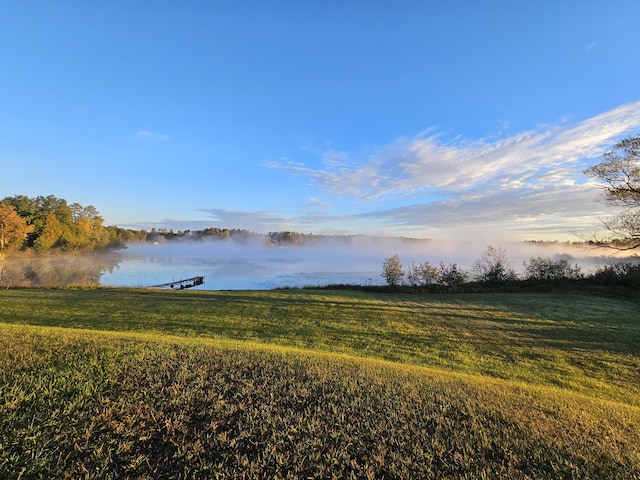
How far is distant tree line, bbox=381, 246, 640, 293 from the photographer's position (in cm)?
2266

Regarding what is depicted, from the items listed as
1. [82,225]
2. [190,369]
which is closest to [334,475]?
[190,369]

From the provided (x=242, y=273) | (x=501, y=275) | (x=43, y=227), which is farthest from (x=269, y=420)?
(x=43, y=227)

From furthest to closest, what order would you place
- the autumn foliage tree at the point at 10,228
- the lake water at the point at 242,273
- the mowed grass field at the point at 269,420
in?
the autumn foliage tree at the point at 10,228
the lake water at the point at 242,273
the mowed grass field at the point at 269,420

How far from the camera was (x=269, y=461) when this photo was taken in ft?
7.21

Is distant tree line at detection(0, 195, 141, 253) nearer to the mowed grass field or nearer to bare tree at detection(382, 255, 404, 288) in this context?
bare tree at detection(382, 255, 404, 288)

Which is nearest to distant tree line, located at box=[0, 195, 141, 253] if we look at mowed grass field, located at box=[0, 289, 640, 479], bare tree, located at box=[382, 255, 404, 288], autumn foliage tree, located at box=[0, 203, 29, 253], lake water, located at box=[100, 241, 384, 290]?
autumn foliage tree, located at box=[0, 203, 29, 253]

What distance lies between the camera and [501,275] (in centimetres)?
2516

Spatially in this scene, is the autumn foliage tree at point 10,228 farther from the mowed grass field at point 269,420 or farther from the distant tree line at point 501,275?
the mowed grass field at point 269,420

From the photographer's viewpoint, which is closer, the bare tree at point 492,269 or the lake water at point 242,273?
the bare tree at point 492,269

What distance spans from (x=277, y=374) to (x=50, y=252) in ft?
265

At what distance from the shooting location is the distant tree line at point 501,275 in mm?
22656

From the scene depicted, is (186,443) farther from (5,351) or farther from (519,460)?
(5,351)

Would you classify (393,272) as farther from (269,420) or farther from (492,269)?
(269,420)

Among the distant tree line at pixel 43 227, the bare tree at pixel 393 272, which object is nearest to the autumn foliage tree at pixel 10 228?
the distant tree line at pixel 43 227
